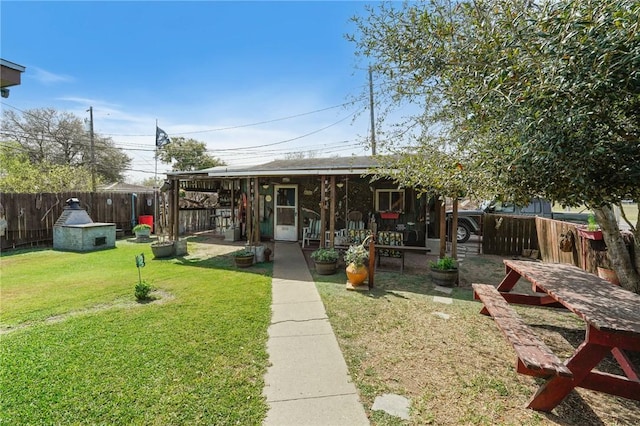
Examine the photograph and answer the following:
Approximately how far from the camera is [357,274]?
5.09 meters

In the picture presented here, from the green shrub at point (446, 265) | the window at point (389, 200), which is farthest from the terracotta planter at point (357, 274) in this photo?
the window at point (389, 200)

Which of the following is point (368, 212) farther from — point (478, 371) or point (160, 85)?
point (160, 85)

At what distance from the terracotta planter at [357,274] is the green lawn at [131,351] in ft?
4.90

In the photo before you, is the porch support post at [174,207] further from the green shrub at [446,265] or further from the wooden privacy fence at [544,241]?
the wooden privacy fence at [544,241]

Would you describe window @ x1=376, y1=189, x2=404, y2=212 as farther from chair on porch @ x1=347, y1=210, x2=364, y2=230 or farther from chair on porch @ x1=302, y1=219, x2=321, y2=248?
chair on porch @ x1=302, y1=219, x2=321, y2=248

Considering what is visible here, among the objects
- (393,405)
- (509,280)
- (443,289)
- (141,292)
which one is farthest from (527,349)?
(141,292)

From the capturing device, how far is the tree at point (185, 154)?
27516mm

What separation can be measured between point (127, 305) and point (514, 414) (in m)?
4.84

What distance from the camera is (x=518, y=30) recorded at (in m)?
1.97

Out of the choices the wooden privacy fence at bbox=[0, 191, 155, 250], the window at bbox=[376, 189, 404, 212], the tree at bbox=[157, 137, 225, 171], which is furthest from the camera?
the tree at bbox=[157, 137, 225, 171]

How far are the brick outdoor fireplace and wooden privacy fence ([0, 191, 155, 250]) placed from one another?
71 cm

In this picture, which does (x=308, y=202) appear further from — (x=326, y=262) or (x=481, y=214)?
(x=481, y=214)

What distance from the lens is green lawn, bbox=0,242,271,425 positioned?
2.10 m

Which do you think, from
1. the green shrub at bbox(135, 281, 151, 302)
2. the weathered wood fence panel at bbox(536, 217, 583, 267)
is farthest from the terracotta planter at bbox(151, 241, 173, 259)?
the weathered wood fence panel at bbox(536, 217, 583, 267)
